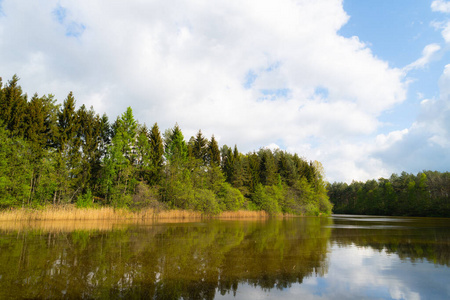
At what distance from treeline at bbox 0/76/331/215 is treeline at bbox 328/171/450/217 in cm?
4702

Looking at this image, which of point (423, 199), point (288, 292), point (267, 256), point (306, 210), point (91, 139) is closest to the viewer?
point (288, 292)

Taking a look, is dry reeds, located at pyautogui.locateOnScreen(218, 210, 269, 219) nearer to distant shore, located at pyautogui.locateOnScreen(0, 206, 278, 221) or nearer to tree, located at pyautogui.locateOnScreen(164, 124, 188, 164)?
distant shore, located at pyautogui.locateOnScreen(0, 206, 278, 221)

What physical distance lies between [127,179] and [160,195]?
5.71 meters

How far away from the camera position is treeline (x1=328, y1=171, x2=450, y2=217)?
7319cm

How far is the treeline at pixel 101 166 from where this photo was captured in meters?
29.1

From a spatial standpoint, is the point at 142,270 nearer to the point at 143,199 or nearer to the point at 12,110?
the point at 143,199

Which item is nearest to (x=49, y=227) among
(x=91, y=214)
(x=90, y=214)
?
(x=90, y=214)

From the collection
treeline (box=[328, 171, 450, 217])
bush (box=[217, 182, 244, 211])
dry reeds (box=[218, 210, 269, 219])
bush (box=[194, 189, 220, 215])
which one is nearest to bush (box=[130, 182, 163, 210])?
bush (box=[194, 189, 220, 215])

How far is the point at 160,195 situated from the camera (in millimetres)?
41406

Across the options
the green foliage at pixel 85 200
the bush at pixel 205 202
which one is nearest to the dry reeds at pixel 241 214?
the bush at pixel 205 202

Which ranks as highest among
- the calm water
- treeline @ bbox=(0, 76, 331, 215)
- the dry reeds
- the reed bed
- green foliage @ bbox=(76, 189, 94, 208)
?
treeline @ bbox=(0, 76, 331, 215)

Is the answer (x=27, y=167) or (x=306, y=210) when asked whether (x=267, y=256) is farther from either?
(x=306, y=210)

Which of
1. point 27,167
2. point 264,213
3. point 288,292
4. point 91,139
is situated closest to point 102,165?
point 91,139

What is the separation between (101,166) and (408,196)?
90530 mm
